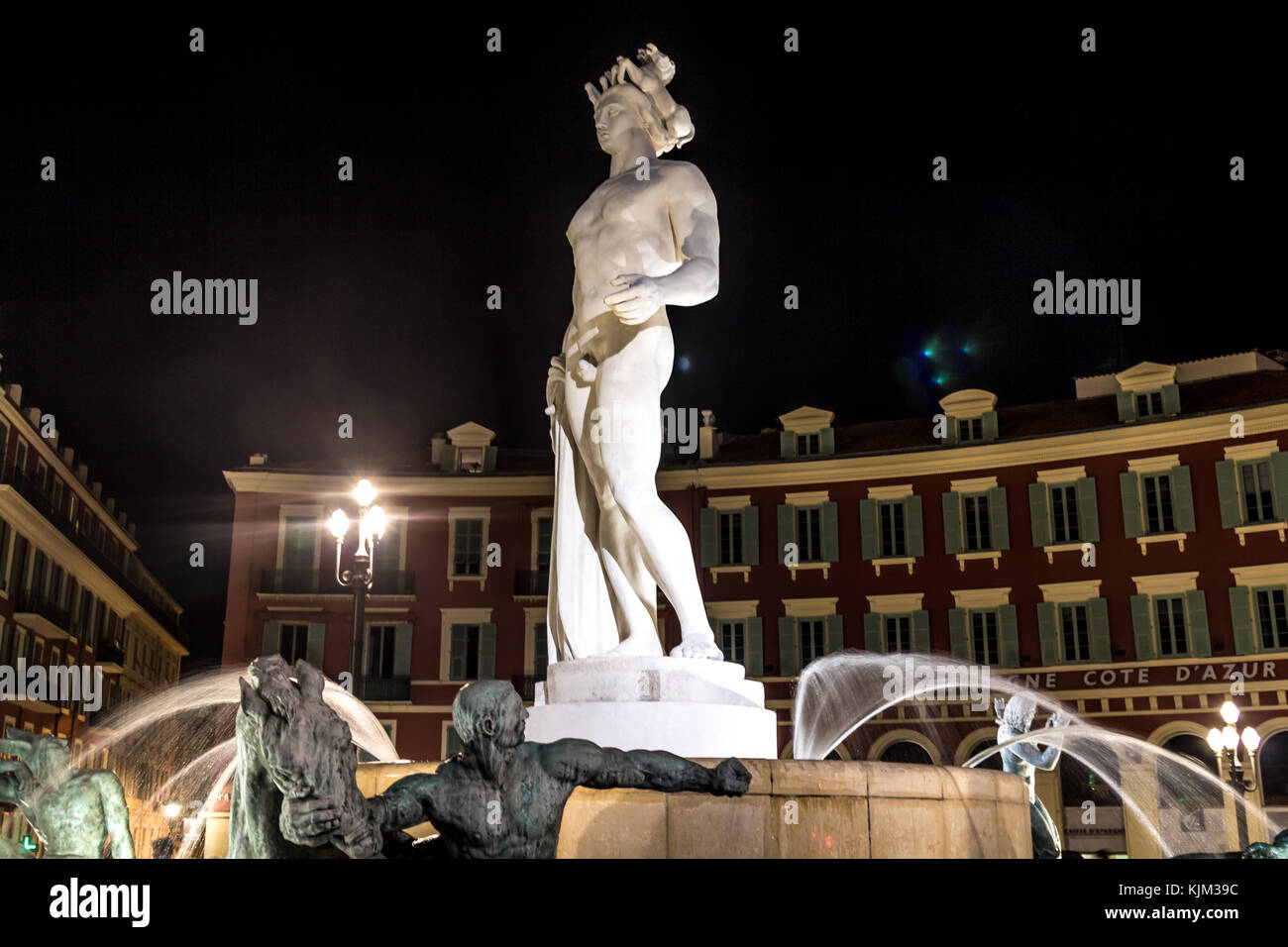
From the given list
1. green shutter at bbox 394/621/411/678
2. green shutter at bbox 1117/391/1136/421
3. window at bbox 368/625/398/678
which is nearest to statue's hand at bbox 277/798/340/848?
green shutter at bbox 1117/391/1136/421

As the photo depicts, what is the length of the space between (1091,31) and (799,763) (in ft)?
48.2

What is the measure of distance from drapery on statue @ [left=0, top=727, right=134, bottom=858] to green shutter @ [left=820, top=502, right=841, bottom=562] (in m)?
31.0

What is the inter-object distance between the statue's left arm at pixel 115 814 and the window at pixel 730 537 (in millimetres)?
31197

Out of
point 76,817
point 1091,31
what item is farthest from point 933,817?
point 1091,31

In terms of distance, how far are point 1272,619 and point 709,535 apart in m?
14.7

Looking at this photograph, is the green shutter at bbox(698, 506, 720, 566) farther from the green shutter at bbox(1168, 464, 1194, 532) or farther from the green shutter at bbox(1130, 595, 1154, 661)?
the green shutter at bbox(1168, 464, 1194, 532)

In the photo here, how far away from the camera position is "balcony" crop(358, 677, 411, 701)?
3462 centimetres

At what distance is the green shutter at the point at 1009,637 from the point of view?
32.2 metres

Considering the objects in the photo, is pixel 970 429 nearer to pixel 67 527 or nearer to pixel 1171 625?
pixel 1171 625

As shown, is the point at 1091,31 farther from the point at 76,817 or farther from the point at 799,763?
the point at 76,817

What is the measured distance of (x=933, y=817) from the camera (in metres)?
4.72

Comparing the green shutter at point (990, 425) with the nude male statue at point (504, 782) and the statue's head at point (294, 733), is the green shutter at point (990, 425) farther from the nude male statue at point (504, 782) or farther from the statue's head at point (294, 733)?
the statue's head at point (294, 733)

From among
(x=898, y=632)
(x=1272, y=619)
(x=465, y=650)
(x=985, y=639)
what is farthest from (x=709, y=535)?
(x=1272, y=619)

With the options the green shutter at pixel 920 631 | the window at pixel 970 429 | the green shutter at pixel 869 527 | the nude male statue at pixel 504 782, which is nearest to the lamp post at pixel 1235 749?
Answer: the green shutter at pixel 920 631
